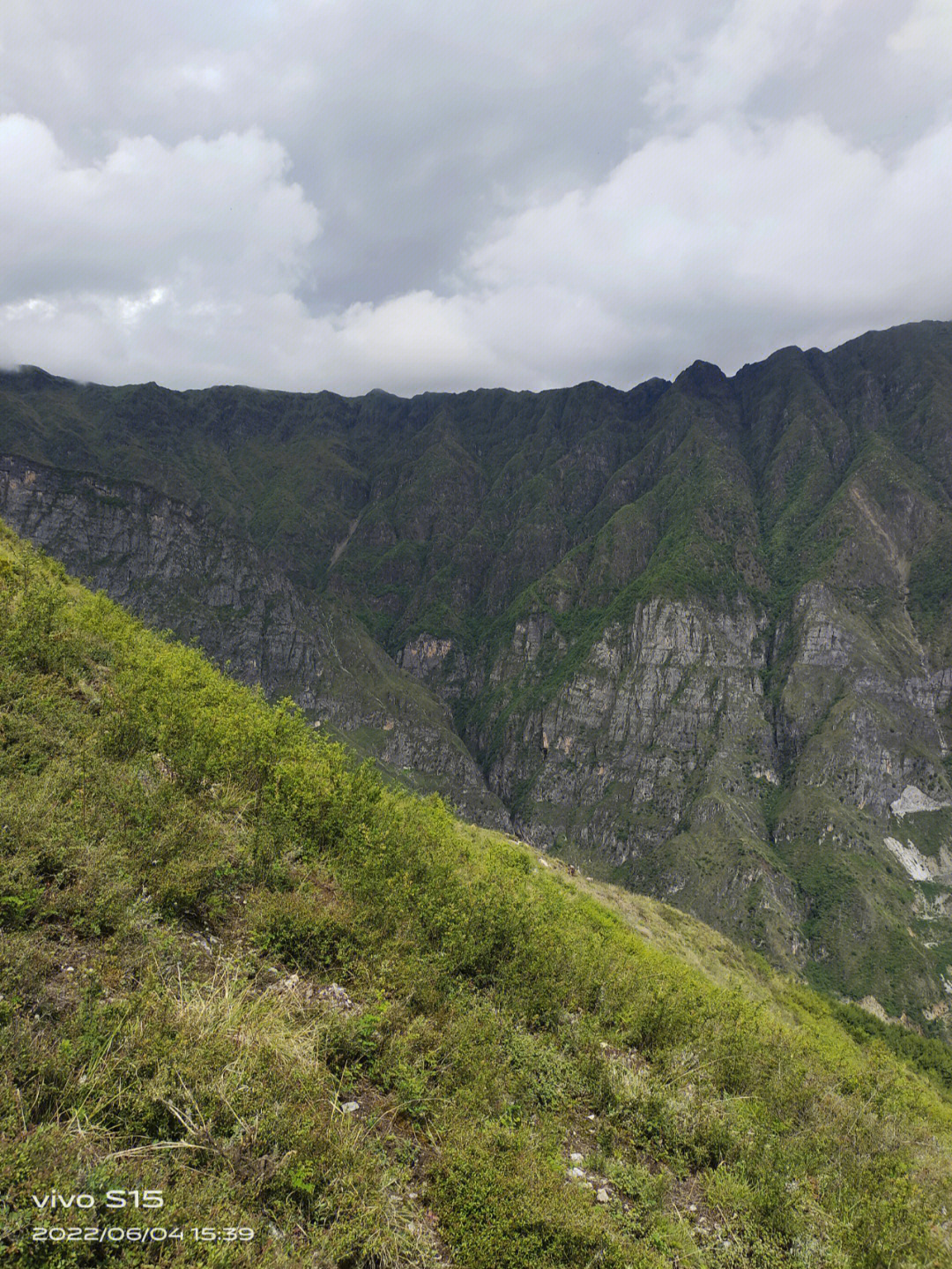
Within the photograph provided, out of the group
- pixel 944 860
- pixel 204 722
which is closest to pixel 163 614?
pixel 204 722

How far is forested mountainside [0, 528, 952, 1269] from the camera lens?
14.5ft

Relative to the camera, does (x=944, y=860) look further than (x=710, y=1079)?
Yes

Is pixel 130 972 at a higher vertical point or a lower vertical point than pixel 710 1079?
higher

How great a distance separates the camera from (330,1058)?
249 inches

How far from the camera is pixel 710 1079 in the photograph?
29.3 feet

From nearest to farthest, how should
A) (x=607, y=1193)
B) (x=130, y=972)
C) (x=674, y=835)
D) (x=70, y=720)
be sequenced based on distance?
(x=130, y=972) < (x=607, y=1193) < (x=70, y=720) < (x=674, y=835)

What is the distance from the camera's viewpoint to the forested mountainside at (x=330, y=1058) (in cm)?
441

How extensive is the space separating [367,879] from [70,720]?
227 inches

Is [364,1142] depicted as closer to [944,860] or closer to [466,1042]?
[466,1042]

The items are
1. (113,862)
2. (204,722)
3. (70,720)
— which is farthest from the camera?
(204,722)
